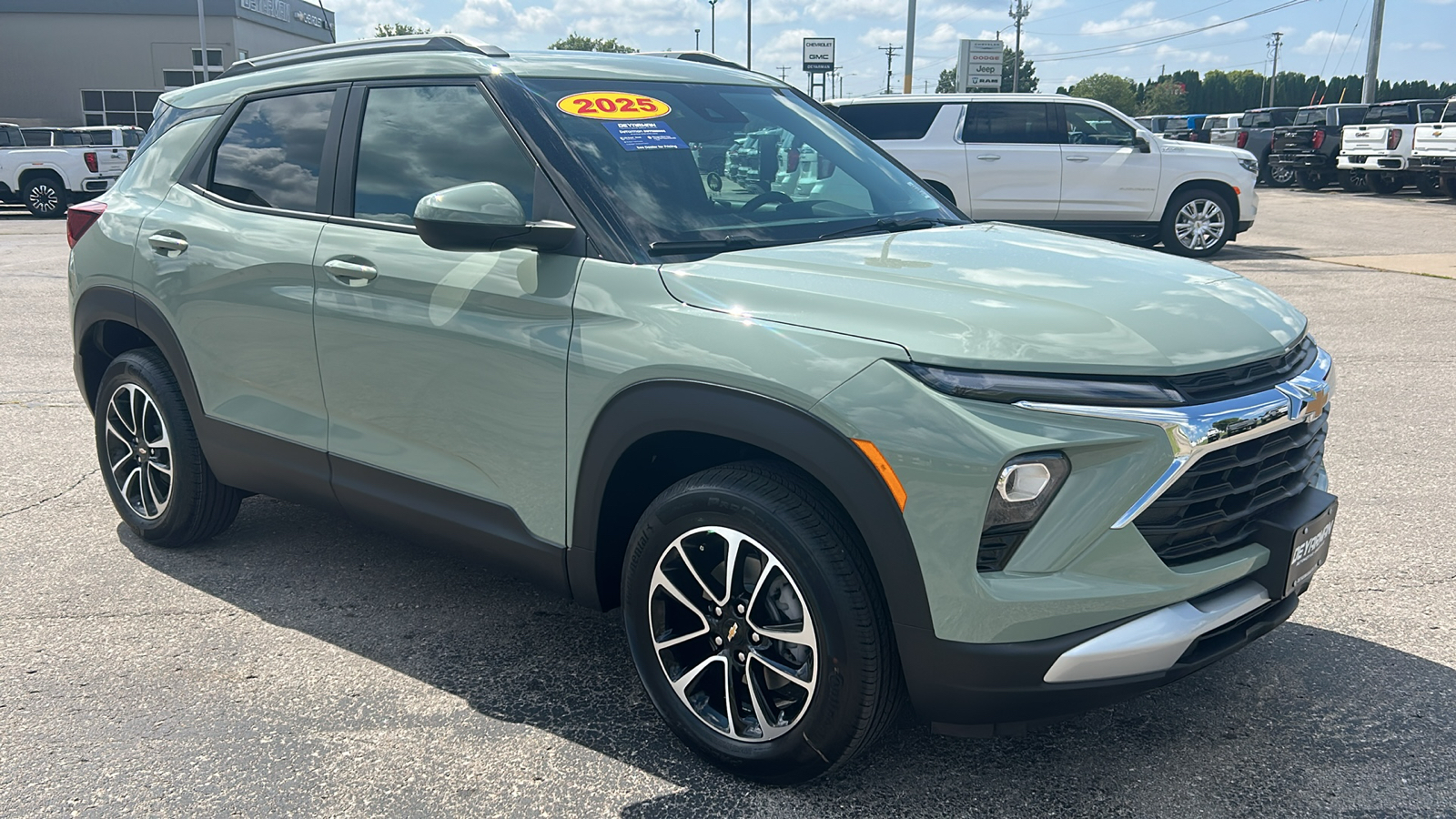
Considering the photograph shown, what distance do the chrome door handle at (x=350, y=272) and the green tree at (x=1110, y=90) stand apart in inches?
4927

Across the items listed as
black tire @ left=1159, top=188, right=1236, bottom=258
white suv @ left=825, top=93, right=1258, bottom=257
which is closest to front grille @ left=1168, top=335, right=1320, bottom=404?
white suv @ left=825, top=93, right=1258, bottom=257

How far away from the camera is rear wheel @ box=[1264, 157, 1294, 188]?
1123 inches

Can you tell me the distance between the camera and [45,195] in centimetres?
2300

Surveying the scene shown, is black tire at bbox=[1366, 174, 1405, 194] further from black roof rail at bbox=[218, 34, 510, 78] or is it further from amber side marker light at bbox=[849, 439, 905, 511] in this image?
amber side marker light at bbox=[849, 439, 905, 511]

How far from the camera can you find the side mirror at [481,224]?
3059mm

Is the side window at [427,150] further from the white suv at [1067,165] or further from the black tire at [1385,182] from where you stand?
the black tire at [1385,182]

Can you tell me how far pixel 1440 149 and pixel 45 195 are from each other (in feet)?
87.7

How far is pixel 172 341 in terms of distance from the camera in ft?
14.3

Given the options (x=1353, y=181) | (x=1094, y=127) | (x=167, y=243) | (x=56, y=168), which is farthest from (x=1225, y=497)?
(x=1353, y=181)

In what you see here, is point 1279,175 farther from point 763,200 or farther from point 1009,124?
point 763,200

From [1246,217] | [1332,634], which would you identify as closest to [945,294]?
[1332,634]

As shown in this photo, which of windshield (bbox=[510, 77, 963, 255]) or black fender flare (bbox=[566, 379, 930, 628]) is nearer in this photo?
black fender flare (bbox=[566, 379, 930, 628])

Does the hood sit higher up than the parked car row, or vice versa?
the parked car row

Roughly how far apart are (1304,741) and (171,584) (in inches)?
147
